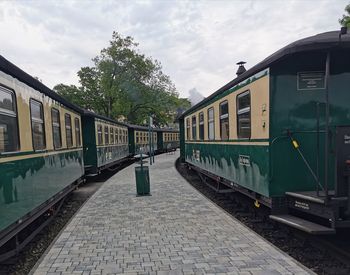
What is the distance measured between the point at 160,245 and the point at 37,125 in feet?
10.6

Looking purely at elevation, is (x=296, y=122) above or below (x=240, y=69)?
below

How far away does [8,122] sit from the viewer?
4391mm

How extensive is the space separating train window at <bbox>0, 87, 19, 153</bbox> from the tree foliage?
29703 mm

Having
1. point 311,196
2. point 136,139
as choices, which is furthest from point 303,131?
point 136,139

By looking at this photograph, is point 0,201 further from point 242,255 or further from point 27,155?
point 242,255

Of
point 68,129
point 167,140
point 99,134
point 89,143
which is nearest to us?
point 68,129

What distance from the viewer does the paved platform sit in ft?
13.4

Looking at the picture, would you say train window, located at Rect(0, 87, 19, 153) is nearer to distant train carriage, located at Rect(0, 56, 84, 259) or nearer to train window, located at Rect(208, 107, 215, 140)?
distant train carriage, located at Rect(0, 56, 84, 259)

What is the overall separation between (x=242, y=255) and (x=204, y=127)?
6298mm

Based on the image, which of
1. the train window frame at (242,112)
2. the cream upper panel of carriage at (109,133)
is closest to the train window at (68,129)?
the cream upper panel of carriage at (109,133)

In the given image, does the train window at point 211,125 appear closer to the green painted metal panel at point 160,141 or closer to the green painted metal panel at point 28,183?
the green painted metal panel at point 28,183

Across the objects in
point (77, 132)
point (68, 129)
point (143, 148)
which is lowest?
point (143, 148)

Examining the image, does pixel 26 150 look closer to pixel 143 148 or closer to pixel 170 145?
pixel 143 148

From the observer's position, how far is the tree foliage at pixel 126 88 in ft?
115
